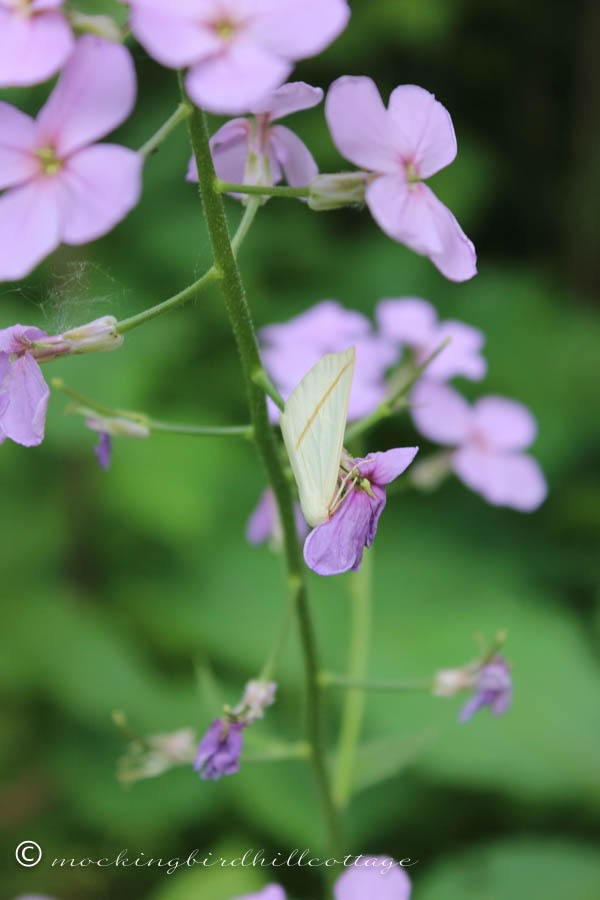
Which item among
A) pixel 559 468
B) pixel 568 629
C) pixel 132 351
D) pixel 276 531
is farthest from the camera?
pixel 559 468

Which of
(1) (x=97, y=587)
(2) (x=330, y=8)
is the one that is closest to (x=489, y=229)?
(1) (x=97, y=587)

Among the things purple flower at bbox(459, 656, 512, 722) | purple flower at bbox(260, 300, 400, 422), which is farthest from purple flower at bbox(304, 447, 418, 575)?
purple flower at bbox(260, 300, 400, 422)

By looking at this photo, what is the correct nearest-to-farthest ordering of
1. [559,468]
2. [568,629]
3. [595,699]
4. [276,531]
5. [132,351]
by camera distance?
[276,531], [595,699], [568,629], [132,351], [559,468]

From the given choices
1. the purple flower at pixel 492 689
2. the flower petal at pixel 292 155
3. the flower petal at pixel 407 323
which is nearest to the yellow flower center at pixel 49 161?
the flower petal at pixel 292 155

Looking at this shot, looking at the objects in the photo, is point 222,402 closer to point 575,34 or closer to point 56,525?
point 56,525

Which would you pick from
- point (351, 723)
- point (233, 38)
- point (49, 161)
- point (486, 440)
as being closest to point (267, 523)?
point (351, 723)

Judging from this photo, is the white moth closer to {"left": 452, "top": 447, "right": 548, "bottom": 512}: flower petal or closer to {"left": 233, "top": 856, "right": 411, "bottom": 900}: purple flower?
{"left": 233, "top": 856, "right": 411, "bottom": 900}: purple flower

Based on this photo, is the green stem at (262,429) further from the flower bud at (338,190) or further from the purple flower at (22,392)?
the purple flower at (22,392)
